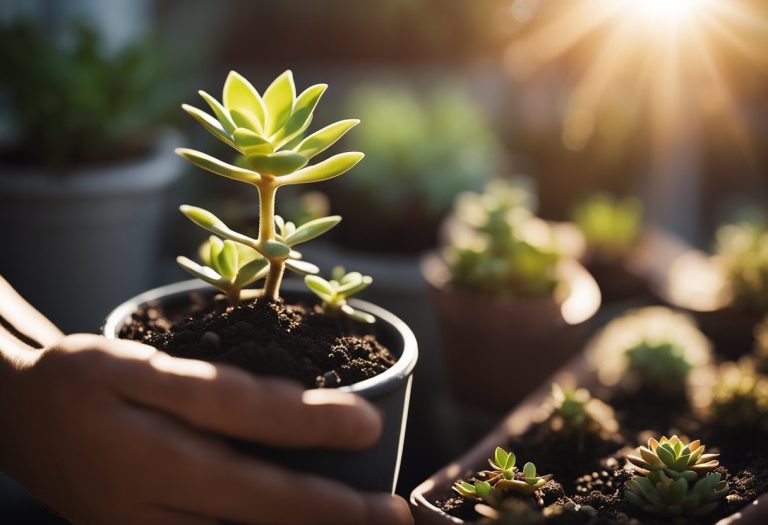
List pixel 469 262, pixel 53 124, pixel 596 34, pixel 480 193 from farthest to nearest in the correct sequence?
pixel 596 34
pixel 480 193
pixel 53 124
pixel 469 262

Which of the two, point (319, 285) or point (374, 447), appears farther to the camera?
point (319, 285)

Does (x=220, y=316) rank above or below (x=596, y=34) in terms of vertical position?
below

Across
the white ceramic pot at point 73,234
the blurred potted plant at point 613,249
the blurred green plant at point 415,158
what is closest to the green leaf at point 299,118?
the white ceramic pot at point 73,234

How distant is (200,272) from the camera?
0.77 meters

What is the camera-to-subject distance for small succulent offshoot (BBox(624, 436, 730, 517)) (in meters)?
0.76

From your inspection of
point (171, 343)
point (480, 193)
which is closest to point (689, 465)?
point (171, 343)

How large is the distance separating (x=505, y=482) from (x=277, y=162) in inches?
15.8

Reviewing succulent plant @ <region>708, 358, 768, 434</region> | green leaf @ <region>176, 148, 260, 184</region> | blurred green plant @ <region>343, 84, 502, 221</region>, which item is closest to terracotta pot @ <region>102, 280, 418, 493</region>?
green leaf @ <region>176, 148, 260, 184</region>

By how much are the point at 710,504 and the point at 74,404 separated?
2.01ft

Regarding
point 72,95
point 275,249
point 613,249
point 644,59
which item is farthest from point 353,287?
point 644,59

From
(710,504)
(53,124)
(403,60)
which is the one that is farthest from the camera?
(403,60)

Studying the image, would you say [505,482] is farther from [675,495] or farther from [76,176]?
[76,176]

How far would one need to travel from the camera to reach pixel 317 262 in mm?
1794

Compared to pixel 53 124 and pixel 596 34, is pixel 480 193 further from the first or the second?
pixel 53 124
